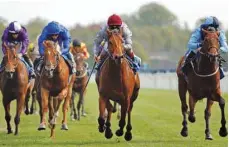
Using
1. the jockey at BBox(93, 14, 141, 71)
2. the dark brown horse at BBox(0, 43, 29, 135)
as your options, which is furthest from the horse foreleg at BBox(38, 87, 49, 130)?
the jockey at BBox(93, 14, 141, 71)

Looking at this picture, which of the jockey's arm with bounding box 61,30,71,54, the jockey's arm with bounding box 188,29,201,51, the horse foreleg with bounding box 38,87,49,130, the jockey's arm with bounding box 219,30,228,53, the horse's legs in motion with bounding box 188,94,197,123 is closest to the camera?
the jockey's arm with bounding box 219,30,228,53

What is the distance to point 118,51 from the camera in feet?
42.0

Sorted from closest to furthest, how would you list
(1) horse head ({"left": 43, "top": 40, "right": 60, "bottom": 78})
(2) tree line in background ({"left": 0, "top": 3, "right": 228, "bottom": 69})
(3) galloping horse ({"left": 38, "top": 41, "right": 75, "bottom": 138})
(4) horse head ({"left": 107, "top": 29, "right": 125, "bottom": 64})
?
(4) horse head ({"left": 107, "top": 29, "right": 125, "bottom": 64})
(1) horse head ({"left": 43, "top": 40, "right": 60, "bottom": 78})
(3) galloping horse ({"left": 38, "top": 41, "right": 75, "bottom": 138})
(2) tree line in background ({"left": 0, "top": 3, "right": 228, "bottom": 69})

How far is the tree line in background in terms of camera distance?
103812 mm

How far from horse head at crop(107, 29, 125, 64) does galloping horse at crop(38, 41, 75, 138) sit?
197 centimetres

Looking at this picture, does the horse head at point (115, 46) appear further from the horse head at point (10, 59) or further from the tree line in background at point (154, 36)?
the tree line in background at point (154, 36)

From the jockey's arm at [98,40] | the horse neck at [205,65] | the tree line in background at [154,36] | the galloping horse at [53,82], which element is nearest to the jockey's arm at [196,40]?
the horse neck at [205,65]

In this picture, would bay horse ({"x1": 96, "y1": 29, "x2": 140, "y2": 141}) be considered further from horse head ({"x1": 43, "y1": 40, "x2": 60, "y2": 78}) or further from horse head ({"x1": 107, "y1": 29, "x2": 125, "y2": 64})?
horse head ({"x1": 43, "y1": 40, "x2": 60, "y2": 78})

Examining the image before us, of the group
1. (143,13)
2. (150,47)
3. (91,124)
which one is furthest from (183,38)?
(91,124)

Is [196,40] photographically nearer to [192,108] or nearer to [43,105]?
[192,108]

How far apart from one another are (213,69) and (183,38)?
3966 inches

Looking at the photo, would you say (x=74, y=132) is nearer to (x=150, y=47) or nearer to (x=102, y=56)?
(x=102, y=56)

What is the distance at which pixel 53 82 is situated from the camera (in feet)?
50.7

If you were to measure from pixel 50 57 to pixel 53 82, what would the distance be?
1.00 m
